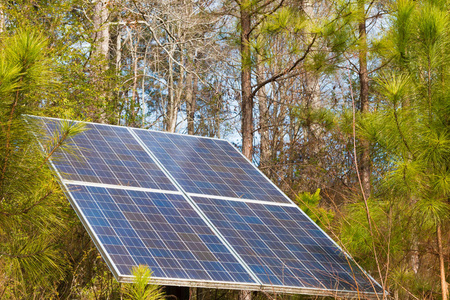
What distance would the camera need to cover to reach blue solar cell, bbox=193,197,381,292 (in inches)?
241

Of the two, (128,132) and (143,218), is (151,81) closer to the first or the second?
(128,132)

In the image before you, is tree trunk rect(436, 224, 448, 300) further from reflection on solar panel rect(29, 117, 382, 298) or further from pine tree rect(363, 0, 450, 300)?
reflection on solar panel rect(29, 117, 382, 298)

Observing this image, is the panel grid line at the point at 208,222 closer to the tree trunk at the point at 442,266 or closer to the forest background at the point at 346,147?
the forest background at the point at 346,147

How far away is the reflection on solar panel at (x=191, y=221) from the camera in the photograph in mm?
5637

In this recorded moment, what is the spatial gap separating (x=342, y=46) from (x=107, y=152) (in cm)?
561

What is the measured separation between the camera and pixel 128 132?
9023mm

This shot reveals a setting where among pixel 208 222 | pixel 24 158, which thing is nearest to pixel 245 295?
pixel 208 222

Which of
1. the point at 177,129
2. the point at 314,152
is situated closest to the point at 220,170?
the point at 314,152

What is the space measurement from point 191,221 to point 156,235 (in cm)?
69

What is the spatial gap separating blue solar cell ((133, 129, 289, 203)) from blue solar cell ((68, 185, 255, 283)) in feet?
3.04

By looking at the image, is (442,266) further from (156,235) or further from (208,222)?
(156,235)

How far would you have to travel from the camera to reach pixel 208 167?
857 centimetres

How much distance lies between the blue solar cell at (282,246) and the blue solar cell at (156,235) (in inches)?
11.3

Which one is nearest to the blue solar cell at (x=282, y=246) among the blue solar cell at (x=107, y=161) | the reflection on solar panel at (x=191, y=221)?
the reflection on solar panel at (x=191, y=221)
